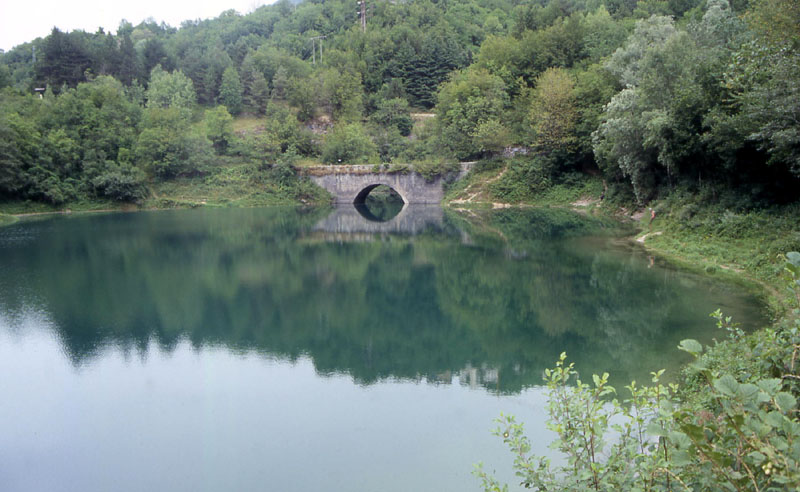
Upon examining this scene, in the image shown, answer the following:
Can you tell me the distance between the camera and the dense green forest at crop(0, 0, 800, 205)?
20.2m

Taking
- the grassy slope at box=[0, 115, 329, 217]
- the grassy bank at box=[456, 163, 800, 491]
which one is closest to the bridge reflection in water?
the grassy slope at box=[0, 115, 329, 217]

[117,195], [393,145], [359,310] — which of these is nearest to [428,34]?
[393,145]

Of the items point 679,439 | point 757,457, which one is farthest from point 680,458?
point 757,457

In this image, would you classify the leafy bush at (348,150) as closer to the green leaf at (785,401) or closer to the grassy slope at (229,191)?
the grassy slope at (229,191)

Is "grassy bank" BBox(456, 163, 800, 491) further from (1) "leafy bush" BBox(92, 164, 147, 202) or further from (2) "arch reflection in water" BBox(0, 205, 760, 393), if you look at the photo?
(1) "leafy bush" BBox(92, 164, 147, 202)

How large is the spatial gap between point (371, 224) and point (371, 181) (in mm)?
14879

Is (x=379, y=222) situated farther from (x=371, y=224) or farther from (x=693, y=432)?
(x=693, y=432)

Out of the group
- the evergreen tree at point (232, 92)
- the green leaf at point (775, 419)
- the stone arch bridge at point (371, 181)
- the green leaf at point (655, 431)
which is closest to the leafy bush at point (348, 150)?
the stone arch bridge at point (371, 181)

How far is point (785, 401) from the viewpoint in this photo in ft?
9.91

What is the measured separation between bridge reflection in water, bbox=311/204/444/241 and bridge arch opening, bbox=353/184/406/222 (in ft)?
0.80

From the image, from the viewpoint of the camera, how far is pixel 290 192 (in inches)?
2084

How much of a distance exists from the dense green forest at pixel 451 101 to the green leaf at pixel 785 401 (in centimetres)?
1471

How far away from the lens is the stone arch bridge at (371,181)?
49969 mm

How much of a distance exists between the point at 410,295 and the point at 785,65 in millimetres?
12313
